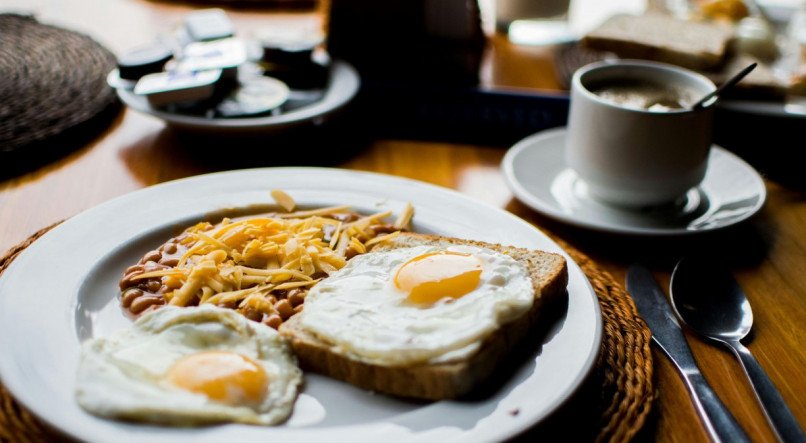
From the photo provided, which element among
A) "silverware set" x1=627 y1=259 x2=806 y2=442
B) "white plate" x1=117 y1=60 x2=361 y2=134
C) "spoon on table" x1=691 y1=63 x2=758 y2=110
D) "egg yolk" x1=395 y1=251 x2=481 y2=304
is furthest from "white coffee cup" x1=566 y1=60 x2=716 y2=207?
"white plate" x1=117 y1=60 x2=361 y2=134

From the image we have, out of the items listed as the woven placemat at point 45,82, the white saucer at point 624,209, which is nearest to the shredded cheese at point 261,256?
the white saucer at point 624,209

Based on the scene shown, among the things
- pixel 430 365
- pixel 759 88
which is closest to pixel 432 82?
pixel 759 88

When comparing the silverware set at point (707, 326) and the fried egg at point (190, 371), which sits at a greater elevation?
the fried egg at point (190, 371)

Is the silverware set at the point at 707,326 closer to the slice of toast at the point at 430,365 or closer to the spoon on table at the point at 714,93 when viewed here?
the slice of toast at the point at 430,365

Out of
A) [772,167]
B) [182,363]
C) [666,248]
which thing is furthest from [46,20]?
[772,167]

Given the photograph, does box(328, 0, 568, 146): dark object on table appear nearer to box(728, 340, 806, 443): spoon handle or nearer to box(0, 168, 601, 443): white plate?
box(0, 168, 601, 443): white plate

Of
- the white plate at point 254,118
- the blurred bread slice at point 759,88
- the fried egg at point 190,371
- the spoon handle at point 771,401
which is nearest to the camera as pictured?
the fried egg at point 190,371

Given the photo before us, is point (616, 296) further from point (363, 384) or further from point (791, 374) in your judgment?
point (363, 384)
